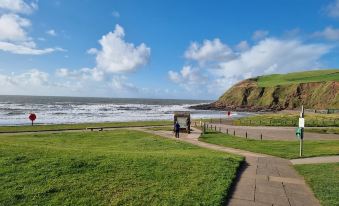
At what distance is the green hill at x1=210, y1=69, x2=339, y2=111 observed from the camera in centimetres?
11525

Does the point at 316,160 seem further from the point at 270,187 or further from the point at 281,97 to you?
the point at 281,97

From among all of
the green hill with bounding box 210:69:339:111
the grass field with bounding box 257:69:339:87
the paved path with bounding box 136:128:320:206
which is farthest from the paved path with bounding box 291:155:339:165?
the grass field with bounding box 257:69:339:87

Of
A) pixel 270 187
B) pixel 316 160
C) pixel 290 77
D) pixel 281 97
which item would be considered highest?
pixel 290 77

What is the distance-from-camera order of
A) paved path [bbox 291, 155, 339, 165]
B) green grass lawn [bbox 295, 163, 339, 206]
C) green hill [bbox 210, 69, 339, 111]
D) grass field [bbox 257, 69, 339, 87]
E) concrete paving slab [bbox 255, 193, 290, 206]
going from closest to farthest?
concrete paving slab [bbox 255, 193, 290, 206] → green grass lawn [bbox 295, 163, 339, 206] → paved path [bbox 291, 155, 339, 165] → green hill [bbox 210, 69, 339, 111] → grass field [bbox 257, 69, 339, 87]

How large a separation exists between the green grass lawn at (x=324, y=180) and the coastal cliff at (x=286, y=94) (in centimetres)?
10059

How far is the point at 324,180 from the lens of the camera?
11547mm

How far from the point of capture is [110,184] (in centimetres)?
909

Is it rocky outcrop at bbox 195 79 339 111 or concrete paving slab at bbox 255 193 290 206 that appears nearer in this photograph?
concrete paving slab at bbox 255 193 290 206

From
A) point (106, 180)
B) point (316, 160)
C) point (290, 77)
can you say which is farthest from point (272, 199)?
point (290, 77)

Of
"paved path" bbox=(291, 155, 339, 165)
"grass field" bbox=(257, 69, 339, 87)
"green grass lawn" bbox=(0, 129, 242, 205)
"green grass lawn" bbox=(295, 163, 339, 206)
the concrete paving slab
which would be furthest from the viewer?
"grass field" bbox=(257, 69, 339, 87)

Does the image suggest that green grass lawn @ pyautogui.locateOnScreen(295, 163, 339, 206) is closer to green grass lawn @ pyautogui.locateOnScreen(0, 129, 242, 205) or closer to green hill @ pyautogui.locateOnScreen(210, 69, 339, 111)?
green grass lawn @ pyautogui.locateOnScreen(0, 129, 242, 205)

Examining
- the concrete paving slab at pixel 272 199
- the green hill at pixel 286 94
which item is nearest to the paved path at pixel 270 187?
the concrete paving slab at pixel 272 199

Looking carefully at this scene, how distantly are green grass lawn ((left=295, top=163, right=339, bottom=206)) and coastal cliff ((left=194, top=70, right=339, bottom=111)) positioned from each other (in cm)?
10059

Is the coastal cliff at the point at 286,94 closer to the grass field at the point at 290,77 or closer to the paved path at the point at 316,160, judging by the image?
the grass field at the point at 290,77
